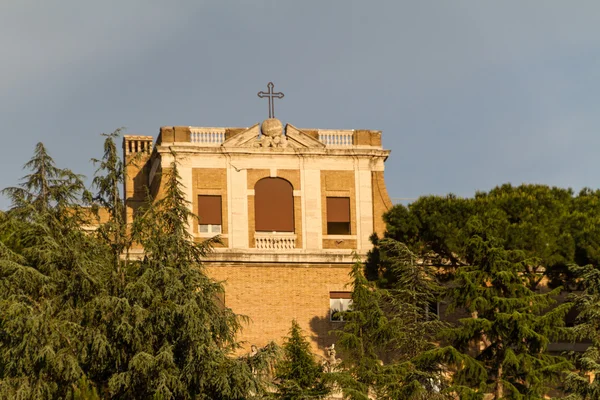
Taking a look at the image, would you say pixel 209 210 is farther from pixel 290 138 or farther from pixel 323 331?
pixel 323 331

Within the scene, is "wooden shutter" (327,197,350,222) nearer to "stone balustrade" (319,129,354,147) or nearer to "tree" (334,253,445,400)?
"stone balustrade" (319,129,354,147)

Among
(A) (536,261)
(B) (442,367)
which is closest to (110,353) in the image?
(B) (442,367)

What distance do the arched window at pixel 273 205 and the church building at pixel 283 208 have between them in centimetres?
4

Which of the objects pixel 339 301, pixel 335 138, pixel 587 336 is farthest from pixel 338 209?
pixel 587 336

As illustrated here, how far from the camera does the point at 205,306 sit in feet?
130

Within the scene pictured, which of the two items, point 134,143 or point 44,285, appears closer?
point 44,285

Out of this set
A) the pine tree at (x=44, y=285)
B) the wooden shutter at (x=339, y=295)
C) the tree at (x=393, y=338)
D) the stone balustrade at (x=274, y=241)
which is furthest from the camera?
the stone balustrade at (x=274, y=241)

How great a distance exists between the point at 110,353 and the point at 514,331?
13080mm

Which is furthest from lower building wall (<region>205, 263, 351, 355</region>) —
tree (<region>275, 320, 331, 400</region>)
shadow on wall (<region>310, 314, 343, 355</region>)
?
tree (<region>275, 320, 331, 400</region>)

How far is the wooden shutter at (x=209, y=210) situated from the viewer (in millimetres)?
53094

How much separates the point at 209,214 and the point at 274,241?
250 cm

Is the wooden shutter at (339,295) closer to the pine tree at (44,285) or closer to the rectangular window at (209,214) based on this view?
the rectangular window at (209,214)

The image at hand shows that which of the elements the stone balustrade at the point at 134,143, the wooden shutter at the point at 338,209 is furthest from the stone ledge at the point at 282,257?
the stone balustrade at the point at 134,143

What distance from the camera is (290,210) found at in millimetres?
53750
